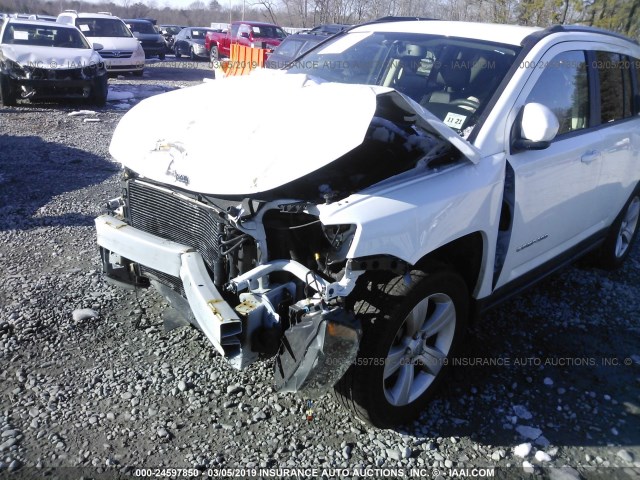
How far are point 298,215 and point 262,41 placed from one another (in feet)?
68.7

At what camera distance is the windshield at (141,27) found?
80.2 ft

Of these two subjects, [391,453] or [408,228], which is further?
[391,453]

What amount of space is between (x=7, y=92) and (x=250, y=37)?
12.5 m

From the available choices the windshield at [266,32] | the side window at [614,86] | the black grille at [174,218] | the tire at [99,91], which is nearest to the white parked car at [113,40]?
the tire at [99,91]

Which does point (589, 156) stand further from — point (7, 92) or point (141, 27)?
point (141, 27)

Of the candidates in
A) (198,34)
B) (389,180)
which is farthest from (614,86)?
(198,34)

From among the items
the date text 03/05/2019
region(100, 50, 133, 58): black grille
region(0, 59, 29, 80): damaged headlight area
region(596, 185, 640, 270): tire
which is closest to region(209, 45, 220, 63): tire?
region(100, 50, 133, 58): black grille

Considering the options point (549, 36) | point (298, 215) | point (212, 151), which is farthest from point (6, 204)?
point (549, 36)

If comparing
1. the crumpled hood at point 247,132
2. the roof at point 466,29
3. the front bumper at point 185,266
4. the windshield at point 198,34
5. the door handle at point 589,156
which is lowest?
the windshield at point 198,34

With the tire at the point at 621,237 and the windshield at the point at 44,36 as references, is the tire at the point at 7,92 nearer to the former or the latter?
the windshield at the point at 44,36

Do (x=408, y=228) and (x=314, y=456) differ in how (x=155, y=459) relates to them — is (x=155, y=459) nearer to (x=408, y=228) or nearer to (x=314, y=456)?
(x=314, y=456)

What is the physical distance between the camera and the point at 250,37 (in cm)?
2203

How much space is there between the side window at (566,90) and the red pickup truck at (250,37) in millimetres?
19074

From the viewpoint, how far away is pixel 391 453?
2.79 m
